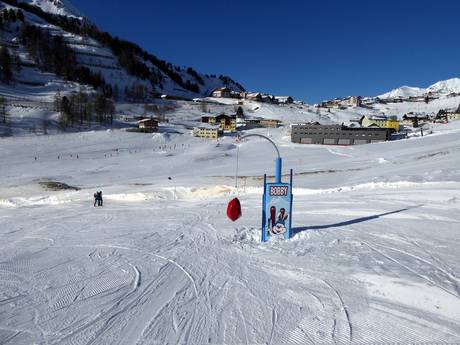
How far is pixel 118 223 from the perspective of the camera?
11234mm

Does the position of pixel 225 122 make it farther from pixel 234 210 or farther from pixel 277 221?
pixel 277 221

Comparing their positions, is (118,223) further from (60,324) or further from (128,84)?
(128,84)

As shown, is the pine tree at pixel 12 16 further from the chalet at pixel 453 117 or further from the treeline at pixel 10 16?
the chalet at pixel 453 117

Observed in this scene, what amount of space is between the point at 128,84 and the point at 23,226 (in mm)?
152275

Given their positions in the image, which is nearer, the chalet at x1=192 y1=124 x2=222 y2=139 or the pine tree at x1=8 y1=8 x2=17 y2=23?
the chalet at x1=192 y1=124 x2=222 y2=139

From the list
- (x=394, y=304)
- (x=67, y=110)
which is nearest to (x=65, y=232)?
(x=394, y=304)

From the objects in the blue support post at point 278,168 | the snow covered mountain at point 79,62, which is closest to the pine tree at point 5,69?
the snow covered mountain at point 79,62

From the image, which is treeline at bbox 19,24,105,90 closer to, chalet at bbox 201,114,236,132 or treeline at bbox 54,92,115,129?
treeline at bbox 54,92,115,129

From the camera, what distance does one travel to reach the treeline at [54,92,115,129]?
7509 cm

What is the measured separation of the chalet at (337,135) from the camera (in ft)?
232

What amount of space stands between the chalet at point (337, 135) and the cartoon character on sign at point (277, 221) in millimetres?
65977

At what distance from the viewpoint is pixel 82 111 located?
81.7m

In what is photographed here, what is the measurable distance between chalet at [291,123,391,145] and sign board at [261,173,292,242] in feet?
216

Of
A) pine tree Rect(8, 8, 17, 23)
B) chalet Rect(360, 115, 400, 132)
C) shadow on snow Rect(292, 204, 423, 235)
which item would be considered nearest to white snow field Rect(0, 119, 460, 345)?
shadow on snow Rect(292, 204, 423, 235)
